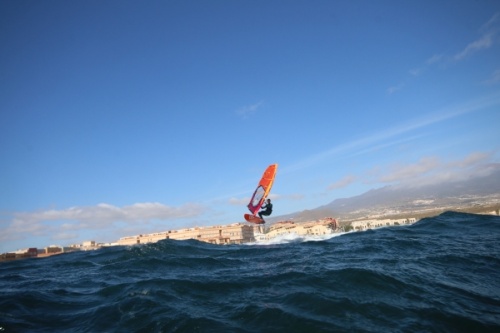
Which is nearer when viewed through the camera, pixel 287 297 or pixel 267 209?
pixel 287 297

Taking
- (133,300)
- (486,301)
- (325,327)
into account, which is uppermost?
(133,300)

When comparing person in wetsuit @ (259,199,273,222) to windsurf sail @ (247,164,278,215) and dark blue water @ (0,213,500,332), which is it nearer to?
A: windsurf sail @ (247,164,278,215)

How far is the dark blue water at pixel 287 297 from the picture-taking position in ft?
20.0

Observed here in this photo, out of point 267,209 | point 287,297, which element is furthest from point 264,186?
point 287,297

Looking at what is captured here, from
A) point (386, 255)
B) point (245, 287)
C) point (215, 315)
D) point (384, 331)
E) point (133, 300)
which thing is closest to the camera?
point (384, 331)

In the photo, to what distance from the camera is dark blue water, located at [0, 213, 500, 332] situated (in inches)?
240

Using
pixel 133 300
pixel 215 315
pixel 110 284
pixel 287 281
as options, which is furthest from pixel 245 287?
pixel 110 284

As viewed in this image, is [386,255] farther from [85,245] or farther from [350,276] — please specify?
[85,245]

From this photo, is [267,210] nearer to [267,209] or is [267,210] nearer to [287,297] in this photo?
[267,209]

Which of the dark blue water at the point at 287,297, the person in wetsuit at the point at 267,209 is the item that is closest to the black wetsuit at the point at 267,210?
the person in wetsuit at the point at 267,209

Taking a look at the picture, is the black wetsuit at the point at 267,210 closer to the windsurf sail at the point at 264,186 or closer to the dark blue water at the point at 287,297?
the windsurf sail at the point at 264,186

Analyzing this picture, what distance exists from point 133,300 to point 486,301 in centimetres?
911

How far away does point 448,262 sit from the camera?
10328mm

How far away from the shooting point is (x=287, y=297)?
756cm
